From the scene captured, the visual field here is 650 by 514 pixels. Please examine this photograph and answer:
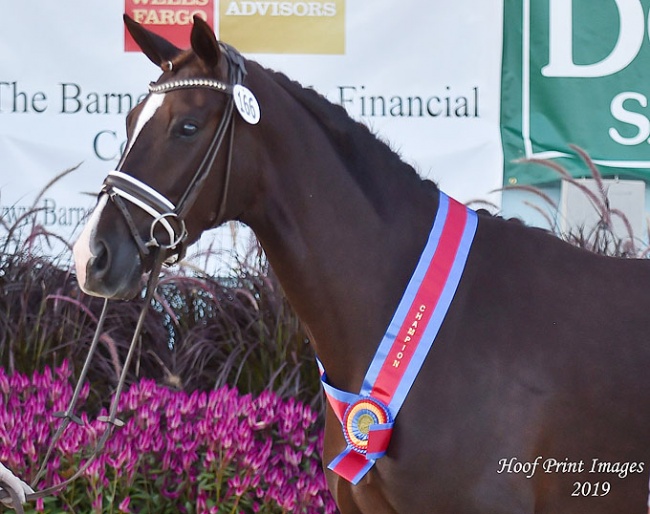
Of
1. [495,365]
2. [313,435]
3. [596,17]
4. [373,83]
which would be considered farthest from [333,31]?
[495,365]

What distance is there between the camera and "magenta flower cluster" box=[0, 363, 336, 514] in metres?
3.29

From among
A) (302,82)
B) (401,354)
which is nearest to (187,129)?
(401,354)

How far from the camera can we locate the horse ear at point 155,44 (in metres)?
2.49

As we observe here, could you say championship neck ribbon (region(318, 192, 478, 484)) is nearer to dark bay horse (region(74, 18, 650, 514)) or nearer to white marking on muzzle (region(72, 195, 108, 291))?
dark bay horse (region(74, 18, 650, 514))

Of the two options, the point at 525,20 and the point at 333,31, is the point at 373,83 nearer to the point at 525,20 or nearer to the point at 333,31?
the point at 333,31

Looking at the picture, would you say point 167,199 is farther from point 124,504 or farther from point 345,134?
point 124,504

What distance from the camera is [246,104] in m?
2.32

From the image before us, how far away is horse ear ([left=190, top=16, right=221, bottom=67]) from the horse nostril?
23.4 inches

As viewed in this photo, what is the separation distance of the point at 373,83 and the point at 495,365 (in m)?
3.28

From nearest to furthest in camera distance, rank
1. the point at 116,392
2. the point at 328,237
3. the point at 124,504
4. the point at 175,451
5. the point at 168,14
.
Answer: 1. the point at 328,237
2. the point at 116,392
3. the point at 124,504
4. the point at 175,451
5. the point at 168,14

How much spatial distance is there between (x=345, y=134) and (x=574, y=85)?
3281mm

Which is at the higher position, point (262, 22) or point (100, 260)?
point (262, 22)

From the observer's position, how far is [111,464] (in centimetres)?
326

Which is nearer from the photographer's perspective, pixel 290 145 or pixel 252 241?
pixel 290 145
